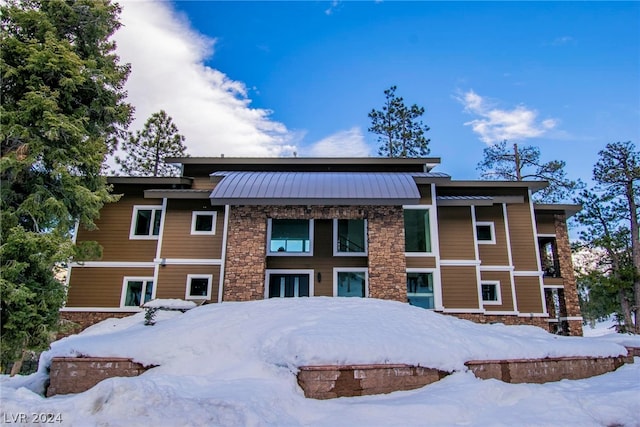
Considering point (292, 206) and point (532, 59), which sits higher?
point (532, 59)

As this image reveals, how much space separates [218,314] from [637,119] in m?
19.1

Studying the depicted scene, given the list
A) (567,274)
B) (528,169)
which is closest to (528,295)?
(567,274)

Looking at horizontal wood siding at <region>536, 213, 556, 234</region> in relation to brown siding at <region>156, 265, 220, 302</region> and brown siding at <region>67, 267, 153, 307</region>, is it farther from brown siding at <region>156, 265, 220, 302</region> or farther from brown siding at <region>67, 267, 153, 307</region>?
brown siding at <region>67, 267, 153, 307</region>

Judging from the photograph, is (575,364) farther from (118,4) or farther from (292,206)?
(118,4)

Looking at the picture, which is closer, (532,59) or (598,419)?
(598,419)

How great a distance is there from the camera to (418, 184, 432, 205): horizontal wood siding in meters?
13.5

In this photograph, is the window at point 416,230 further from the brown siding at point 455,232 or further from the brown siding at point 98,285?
the brown siding at point 98,285

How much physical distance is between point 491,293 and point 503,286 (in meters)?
0.53

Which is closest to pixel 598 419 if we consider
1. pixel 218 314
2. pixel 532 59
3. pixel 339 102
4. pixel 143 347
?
pixel 218 314

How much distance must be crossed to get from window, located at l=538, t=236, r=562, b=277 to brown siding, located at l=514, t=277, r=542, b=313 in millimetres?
2433

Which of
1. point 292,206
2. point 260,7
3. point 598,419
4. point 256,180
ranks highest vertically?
point 260,7

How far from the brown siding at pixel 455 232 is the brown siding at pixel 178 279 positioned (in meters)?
8.41

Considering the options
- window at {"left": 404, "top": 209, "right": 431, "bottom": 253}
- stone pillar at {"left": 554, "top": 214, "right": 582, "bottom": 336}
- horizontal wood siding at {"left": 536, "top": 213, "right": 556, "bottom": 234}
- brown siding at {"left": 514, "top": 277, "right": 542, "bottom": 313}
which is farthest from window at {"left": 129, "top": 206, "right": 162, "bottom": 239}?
stone pillar at {"left": 554, "top": 214, "right": 582, "bottom": 336}

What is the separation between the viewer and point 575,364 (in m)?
6.87
